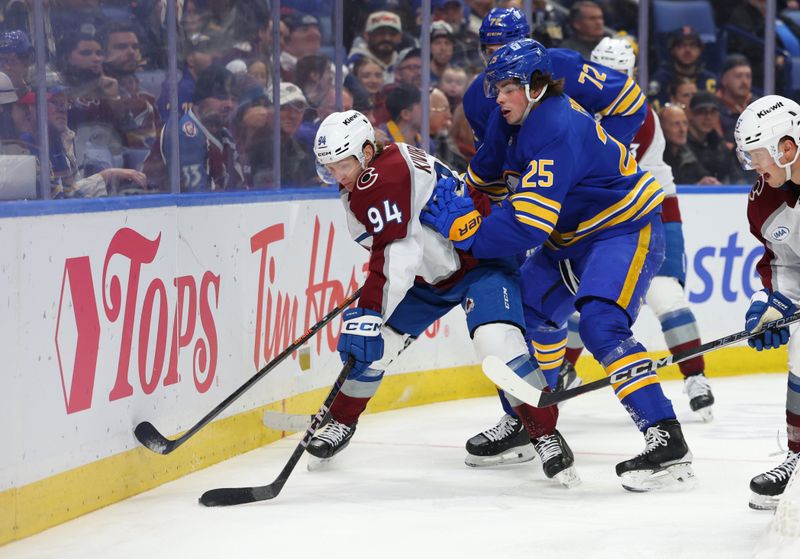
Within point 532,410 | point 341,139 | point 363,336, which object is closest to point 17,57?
point 341,139

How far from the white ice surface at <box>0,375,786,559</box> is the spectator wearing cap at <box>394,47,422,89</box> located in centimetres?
178

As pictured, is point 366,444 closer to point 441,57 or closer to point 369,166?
point 369,166

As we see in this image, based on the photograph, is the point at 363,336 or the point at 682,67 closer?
the point at 363,336

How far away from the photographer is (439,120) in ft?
18.8

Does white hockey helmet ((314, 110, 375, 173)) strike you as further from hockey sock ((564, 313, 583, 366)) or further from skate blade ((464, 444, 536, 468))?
hockey sock ((564, 313, 583, 366))

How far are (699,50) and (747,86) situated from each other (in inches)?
11.9

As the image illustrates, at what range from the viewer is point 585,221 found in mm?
3678

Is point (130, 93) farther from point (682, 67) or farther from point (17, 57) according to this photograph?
point (682, 67)

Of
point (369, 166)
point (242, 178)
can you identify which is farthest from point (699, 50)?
point (369, 166)

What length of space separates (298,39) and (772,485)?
2.69 meters

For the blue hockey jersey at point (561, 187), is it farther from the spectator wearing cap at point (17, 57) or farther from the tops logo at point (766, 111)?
the spectator wearing cap at point (17, 57)

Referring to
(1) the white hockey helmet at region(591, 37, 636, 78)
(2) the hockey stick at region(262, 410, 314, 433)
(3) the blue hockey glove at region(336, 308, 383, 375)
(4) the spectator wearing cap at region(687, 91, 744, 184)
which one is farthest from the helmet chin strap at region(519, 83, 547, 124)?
(4) the spectator wearing cap at region(687, 91, 744, 184)

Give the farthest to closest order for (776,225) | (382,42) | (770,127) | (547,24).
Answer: (547,24) → (382,42) → (776,225) → (770,127)

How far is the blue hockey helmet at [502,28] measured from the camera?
413cm
